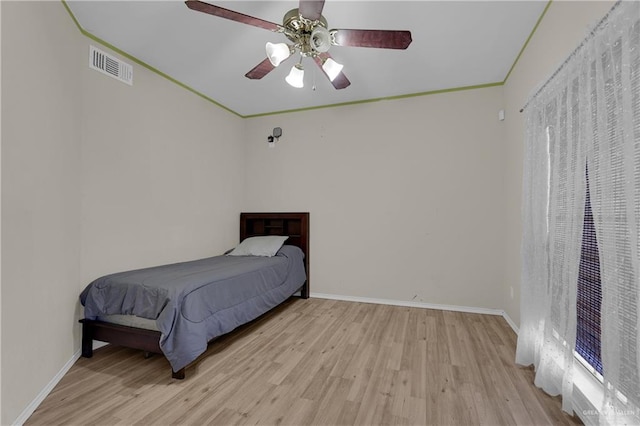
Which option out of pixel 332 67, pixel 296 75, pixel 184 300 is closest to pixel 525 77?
pixel 332 67

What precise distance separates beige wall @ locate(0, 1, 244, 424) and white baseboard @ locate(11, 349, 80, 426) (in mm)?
35

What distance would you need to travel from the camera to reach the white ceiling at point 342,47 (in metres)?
1.98

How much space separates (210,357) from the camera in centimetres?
219

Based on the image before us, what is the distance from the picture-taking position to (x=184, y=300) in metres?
1.89

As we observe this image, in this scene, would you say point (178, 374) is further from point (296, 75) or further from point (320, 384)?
point (296, 75)

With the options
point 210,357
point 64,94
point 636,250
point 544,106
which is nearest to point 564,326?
Answer: point 636,250

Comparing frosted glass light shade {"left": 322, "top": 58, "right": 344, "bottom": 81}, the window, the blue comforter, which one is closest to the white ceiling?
frosted glass light shade {"left": 322, "top": 58, "right": 344, "bottom": 81}

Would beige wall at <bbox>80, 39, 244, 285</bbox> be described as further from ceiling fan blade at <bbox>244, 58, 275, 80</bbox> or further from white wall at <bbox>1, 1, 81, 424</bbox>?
ceiling fan blade at <bbox>244, 58, 275, 80</bbox>

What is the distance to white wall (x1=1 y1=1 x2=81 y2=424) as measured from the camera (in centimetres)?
142

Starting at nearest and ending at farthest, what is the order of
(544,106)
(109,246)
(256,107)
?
(544,106), (109,246), (256,107)

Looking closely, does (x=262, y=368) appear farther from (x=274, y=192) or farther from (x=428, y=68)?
(x=428, y=68)

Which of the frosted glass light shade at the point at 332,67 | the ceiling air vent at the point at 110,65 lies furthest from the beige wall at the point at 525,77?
the ceiling air vent at the point at 110,65

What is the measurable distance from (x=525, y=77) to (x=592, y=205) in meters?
1.64

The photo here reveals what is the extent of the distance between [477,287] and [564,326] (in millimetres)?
1792
